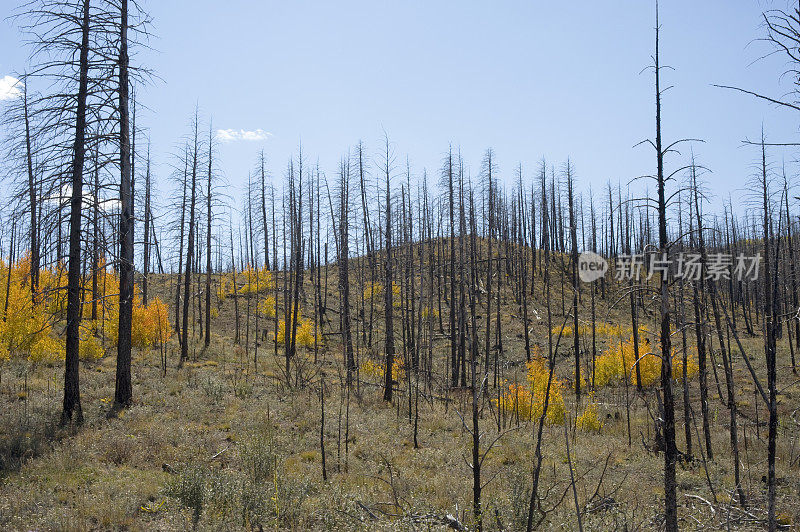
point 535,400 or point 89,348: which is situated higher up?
point 89,348

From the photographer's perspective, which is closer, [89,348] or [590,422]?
[590,422]

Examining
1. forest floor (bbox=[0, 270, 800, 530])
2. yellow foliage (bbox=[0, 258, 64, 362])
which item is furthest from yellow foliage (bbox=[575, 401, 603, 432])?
yellow foliage (bbox=[0, 258, 64, 362])

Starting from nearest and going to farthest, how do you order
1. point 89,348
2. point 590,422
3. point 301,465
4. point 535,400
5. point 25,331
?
point 301,465 < point 25,331 < point 590,422 < point 535,400 < point 89,348

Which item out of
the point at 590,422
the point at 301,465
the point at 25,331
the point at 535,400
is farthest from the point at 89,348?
the point at 590,422

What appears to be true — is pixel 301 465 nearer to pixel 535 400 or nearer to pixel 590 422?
pixel 535 400

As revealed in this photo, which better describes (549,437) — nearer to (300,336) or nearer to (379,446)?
(379,446)

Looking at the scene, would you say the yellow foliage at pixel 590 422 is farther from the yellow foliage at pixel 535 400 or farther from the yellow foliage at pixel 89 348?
the yellow foliage at pixel 89 348

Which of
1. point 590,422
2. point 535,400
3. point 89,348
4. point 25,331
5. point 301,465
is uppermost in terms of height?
point 25,331

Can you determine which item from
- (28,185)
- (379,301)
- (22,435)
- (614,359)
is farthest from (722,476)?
(379,301)

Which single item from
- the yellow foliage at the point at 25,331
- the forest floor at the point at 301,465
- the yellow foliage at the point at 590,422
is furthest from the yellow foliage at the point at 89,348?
the yellow foliage at the point at 590,422

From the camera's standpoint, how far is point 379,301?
131 feet

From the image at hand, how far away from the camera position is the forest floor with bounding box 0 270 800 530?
6.35m

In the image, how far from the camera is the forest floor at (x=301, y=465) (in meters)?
6.35

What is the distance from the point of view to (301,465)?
8.94m
